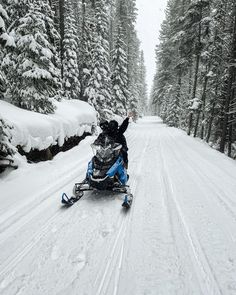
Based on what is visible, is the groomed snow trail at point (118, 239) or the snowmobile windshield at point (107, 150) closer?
the groomed snow trail at point (118, 239)

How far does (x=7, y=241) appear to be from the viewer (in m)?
4.52

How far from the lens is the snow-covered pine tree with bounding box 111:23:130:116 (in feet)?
105

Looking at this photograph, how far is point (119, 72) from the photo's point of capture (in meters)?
33.2

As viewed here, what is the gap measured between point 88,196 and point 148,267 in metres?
3.36

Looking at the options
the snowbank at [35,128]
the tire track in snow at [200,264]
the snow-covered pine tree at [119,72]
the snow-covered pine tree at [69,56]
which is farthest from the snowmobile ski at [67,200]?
the snow-covered pine tree at [119,72]

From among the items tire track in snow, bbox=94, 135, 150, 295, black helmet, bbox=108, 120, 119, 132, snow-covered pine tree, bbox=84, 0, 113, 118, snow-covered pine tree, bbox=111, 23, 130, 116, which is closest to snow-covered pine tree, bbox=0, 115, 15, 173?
black helmet, bbox=108, 120, 119, 132

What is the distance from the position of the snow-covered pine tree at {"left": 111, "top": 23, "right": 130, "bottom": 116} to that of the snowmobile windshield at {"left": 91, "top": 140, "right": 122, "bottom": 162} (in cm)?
2712

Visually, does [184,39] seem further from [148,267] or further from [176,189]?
[148,267]

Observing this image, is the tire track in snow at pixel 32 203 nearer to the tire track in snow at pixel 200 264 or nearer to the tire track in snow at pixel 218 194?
the tire track in snow at pixel 200 264

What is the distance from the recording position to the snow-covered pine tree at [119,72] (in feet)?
105

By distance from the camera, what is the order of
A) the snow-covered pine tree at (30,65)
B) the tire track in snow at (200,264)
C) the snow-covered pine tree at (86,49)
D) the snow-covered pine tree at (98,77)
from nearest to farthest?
1. the tire track in snow at (200,264)
2. the snow-covered pine tree at (30,65)
3. the snow-covered pine tree at (98,77)
4. the snow-covered pine tree at (86,49)

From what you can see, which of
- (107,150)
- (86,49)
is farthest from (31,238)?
(86,49)

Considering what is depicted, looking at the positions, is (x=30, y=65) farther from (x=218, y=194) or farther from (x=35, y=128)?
(x=218, y=194)

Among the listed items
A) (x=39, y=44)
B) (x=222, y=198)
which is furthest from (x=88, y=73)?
(x=222, y=198)
